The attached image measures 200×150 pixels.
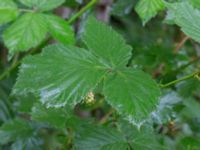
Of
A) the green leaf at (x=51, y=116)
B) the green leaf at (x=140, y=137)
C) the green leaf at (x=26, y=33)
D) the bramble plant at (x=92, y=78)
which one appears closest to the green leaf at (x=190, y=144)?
the bramble plant at (x=92, y=78)

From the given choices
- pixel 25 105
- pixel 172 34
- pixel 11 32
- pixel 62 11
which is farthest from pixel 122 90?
pixel 172 34

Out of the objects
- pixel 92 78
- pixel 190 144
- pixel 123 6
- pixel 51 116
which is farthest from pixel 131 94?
pixel 123 6

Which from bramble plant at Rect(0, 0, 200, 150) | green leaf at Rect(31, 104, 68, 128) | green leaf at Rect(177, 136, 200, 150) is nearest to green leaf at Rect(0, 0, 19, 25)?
bramble plant at Rect(0, 0, 200, 150)

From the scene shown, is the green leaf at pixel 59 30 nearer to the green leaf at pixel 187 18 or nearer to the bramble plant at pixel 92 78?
the bramble plant at pixel 92 78

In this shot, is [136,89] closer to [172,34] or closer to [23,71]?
[23,71]

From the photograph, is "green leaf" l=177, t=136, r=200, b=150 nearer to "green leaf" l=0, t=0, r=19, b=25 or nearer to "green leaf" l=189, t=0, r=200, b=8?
"green leaf" l=189, t=0, r=200, b=8

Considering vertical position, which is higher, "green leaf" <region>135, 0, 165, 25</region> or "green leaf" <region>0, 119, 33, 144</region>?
"green leaf" <region>135, 0, 165, 25</region>
